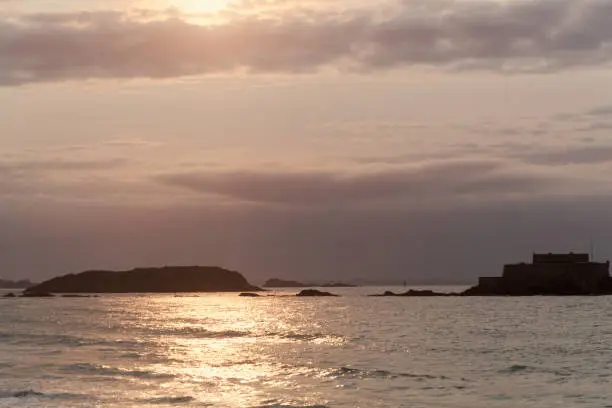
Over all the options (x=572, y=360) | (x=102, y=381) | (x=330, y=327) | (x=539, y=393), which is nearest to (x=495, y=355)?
(x=572, y=360)

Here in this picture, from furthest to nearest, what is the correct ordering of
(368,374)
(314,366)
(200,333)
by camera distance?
(200,333) < (314,366) < (368,374)

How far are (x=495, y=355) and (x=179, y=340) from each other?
1055 inches

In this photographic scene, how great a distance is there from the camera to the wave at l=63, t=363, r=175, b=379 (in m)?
49.3

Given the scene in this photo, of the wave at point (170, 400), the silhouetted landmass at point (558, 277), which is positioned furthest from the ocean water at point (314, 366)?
the silhouetted landmass at point (558, 277)

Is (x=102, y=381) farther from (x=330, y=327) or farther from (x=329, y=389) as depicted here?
(x=330, y=327)

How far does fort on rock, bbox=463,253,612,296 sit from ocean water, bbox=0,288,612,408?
9027 cm

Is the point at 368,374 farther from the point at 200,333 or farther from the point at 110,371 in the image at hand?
the point at 200,333

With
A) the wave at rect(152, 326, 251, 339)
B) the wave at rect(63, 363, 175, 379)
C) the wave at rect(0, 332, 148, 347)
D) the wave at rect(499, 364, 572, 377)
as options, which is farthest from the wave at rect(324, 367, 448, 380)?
the wave at rect(152, 326, 251, 339)

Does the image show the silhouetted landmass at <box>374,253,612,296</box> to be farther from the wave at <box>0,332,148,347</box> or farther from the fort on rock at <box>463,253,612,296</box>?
the wave at <box>0,332,148,347</box>

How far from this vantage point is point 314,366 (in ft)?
173

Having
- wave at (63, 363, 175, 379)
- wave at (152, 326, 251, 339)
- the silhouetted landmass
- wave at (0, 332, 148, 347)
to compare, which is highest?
the silhouetted landmass

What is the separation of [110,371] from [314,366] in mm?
10727

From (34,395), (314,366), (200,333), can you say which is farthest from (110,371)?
(200,333)

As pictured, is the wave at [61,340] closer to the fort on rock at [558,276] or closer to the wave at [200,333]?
the wave at [200,333]
